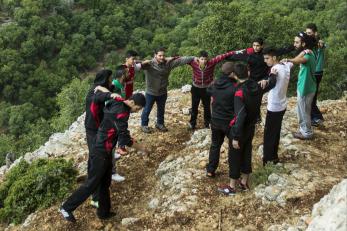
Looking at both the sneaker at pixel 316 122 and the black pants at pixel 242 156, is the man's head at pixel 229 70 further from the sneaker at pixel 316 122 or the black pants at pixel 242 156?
the sneaker at pixel 316 122

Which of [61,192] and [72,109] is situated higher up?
[61,192]

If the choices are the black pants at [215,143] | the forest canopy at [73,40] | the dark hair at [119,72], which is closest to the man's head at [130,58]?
the dark hair at [119,72]

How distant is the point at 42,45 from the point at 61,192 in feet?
200

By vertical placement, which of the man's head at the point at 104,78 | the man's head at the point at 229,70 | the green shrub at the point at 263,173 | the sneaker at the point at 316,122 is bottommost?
the green shrub at the point at 263,173

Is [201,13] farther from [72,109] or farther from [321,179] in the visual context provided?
[321,179]

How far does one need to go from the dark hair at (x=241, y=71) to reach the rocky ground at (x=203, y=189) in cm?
175

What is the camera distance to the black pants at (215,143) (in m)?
6.35

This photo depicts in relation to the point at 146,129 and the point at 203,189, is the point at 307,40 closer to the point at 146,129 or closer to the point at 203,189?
the point at 203,189

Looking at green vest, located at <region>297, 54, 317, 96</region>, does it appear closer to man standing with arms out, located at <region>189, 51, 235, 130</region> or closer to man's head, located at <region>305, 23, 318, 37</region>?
man's head, located at <region>305, 23, 318, 37</region>

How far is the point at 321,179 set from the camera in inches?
263

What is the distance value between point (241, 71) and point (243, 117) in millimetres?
633

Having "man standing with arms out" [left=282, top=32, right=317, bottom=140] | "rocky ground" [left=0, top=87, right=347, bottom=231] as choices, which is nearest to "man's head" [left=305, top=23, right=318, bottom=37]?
"man standing with arms out" [left=282, top=32, right=317, bottom=140]

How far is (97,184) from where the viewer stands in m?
6.02

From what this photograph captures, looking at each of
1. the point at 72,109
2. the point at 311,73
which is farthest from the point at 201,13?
the point at 311,73
